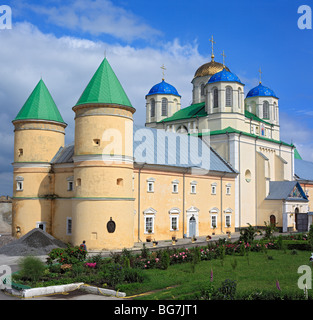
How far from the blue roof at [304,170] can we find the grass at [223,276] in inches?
1466

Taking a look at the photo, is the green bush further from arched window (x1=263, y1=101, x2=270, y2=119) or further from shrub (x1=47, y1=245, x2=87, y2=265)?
arched window (x1=263, y1=101, x2=270, y2=119)

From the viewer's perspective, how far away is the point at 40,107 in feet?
108

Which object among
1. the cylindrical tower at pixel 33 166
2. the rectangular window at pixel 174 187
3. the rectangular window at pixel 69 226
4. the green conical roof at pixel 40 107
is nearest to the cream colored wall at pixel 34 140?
the cylindrical tower at pixel 33 166

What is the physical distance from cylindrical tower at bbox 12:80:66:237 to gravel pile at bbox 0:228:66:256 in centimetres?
424

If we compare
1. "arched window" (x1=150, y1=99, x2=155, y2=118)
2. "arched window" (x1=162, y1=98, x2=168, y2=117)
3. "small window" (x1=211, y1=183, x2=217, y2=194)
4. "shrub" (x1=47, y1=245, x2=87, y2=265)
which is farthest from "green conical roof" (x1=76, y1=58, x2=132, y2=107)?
"arched window" (x1=150, y1=99, x2=155, y2=118)

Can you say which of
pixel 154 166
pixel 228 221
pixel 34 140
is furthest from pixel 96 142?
pixel 228 221

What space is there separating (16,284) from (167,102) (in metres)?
38.4

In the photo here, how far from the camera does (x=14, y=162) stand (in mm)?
32844

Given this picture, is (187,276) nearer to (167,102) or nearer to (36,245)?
(36,245)

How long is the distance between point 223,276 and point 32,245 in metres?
15.1

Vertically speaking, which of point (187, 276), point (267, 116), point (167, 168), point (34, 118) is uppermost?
point (267, 116)

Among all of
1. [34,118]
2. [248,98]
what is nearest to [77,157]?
[34,118]

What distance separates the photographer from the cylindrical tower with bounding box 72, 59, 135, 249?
27406mm
